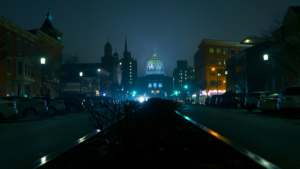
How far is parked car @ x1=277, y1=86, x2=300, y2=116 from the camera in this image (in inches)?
640

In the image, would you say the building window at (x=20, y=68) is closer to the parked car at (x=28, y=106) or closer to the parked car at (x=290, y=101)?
the parked car at (x=28, y=106)

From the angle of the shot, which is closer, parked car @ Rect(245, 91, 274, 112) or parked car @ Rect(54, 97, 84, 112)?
parked car @ Rect(245, 91, 274, 112)

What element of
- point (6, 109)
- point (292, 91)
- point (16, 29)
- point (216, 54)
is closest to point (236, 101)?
point (292, 91)

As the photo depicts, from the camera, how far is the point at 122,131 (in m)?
4.91

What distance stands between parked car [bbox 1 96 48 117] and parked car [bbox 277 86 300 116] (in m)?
14.8

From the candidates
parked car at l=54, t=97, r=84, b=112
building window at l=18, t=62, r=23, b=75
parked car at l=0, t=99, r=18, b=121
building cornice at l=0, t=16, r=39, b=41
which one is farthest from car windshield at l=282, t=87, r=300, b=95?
building window at l=18, t=62, r=23, b=75

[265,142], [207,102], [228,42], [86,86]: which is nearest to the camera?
[265,142]

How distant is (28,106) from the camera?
61.4 ft

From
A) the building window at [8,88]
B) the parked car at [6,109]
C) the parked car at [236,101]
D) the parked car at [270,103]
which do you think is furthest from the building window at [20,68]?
the parked car at [270,103]

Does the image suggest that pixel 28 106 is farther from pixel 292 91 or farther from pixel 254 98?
pixel 254 98

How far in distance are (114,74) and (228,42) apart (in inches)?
2617

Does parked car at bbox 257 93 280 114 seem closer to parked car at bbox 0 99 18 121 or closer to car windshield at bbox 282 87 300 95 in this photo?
car windshield at bbox 282 87 300 95

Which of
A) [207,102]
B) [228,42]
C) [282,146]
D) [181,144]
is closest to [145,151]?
[181,144]

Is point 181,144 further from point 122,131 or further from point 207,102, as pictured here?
point 207,102
